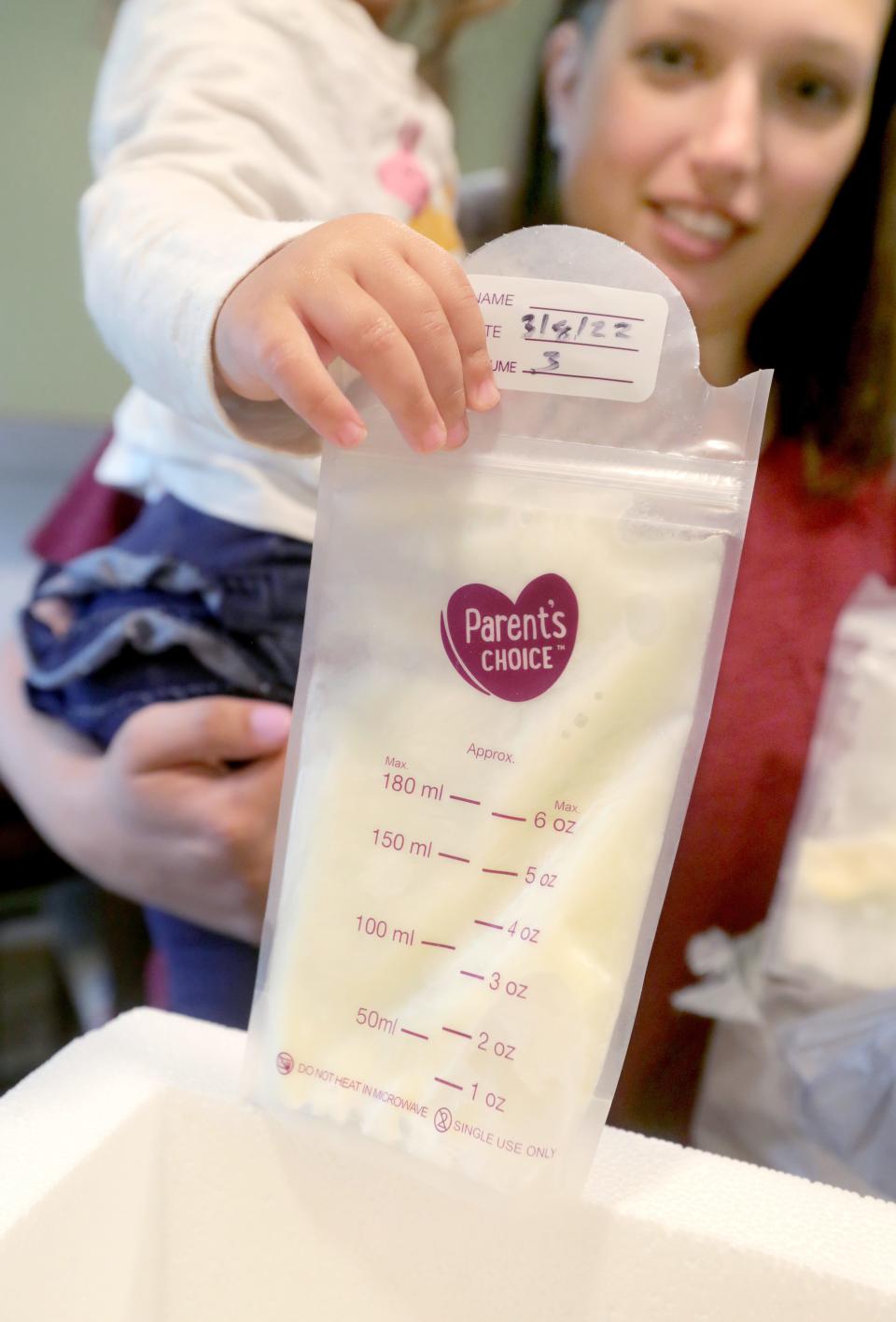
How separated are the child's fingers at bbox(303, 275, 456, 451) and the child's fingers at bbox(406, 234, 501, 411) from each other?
0.01 meters

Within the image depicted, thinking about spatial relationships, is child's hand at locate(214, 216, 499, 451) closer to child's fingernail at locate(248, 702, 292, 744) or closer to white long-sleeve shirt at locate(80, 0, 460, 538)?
white long-sleeve shirt at locate(80, 0, 460, 538)

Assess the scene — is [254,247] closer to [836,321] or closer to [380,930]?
[380,930]

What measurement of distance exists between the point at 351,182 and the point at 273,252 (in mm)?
308

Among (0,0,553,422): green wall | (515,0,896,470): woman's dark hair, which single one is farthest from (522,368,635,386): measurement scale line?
(0,0,553,422): green wall

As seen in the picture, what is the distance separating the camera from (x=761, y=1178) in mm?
308

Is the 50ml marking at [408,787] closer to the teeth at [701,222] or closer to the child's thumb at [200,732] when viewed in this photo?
the child's thumb at [200,732]

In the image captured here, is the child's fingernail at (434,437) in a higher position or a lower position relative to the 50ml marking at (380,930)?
higher

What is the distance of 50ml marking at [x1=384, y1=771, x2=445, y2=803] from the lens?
29 cm

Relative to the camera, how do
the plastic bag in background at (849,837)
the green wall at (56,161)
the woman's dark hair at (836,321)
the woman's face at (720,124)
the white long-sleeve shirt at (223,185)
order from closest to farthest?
the white long-sleeve shirt at (223,185), the plastic bag in background at (849,837), the woman's face at (720,124), the woman's dark hair at (836,321), the green wall at (56,161)

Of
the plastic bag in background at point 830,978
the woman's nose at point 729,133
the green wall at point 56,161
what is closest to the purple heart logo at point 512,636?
the plastic bag in background at point 830,978

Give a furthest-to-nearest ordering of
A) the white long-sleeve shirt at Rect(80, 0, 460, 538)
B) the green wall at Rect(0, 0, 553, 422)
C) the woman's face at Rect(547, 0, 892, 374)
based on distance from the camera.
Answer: the green wall at Rect(0, 0, 553, 422), the woman's face at Rect(547, 0, 892, 374), the white long-sleeve shirt at Rect(80, 0, 460, 538)

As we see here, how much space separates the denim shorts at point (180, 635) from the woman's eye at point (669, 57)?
1.18 ft

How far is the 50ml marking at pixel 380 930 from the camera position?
0.29m

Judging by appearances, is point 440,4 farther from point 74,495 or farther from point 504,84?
point 74,495
